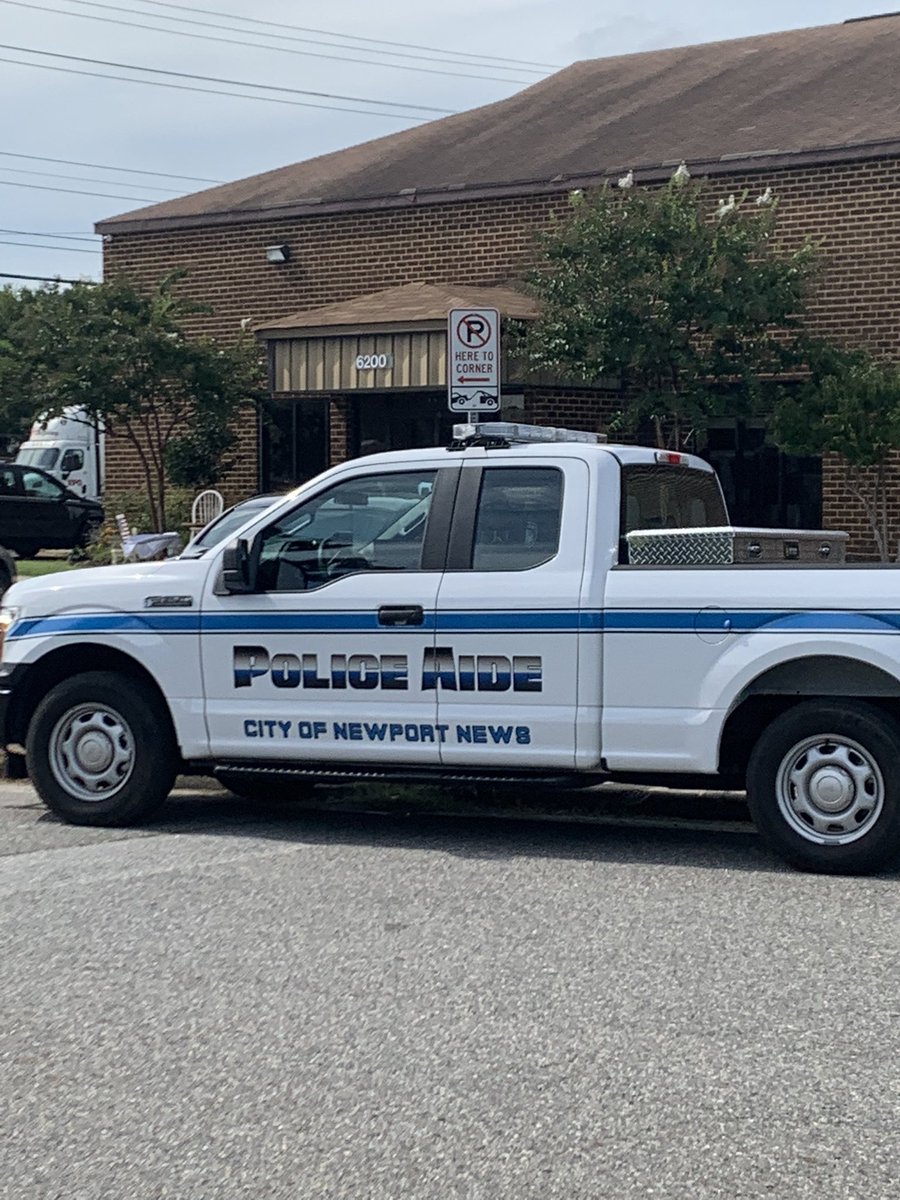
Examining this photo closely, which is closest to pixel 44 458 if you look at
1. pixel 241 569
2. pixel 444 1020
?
pixel 241 569

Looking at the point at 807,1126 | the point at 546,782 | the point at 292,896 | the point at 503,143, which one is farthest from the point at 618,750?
the point at 503,143

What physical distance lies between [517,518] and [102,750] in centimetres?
245

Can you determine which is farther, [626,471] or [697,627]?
[626,471]

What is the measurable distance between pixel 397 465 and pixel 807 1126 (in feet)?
15.2

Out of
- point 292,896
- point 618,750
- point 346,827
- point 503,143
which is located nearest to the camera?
point 292,896

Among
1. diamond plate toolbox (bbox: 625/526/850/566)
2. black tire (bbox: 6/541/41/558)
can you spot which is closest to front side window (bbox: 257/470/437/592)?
diamond plate toolbox (bbox: 625/526/850/566)

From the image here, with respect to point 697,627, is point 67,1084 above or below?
below

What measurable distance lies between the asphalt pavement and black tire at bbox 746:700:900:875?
142 mm

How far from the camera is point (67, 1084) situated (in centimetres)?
495

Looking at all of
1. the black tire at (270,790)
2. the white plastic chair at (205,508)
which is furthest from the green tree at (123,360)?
the black tire at (270,790)

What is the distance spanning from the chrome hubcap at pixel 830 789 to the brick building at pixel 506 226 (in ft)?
45.2

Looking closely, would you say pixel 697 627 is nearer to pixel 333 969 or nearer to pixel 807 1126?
pixel 333 969

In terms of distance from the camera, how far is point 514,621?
802 cm

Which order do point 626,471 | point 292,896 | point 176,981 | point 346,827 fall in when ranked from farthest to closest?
point 346,827
point 626,471
point 292,896
point 176,981
